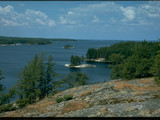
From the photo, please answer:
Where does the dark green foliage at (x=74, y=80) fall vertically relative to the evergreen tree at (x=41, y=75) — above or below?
below

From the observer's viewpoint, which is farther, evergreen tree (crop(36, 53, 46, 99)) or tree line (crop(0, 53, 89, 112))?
evergreen tree (crop(36, 53, 46, 99))

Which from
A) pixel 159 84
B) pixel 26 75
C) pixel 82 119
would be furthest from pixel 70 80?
pixel 82 119

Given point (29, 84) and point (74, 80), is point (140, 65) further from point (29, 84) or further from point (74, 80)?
point (74, 80)

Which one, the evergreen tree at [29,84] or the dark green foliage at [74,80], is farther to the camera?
the dark green foliage at [74,80]

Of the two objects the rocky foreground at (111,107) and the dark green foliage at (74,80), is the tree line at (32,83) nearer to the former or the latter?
Result: the rocky foreground at (111,107)

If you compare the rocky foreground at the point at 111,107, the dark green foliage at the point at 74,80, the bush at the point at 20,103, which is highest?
the rocky foreground at the point at 111,107

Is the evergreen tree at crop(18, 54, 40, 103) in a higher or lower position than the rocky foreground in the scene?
lower

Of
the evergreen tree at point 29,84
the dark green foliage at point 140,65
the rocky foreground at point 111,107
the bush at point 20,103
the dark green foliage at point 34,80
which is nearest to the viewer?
the rocky foreground at point 111,107

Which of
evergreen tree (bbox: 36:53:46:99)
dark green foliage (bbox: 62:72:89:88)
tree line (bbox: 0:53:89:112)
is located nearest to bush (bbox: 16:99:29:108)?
tree line (bbox: 0:53:89:112)

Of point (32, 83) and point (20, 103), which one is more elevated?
point (32, 83)

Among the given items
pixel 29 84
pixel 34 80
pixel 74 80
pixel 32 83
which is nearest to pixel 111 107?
pixel 34 80

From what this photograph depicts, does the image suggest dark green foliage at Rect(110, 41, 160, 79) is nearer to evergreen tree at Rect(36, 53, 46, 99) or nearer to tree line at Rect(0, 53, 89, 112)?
tree line at Rect(0, 53, 89, 112)

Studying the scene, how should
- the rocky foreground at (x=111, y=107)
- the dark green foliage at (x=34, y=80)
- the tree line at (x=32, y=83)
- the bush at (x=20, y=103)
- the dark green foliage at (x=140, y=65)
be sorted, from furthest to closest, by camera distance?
1. the dark green foliage at (x=34, y=80)
2. the dark green foliage at (x=140, y=65)
3. the tree line at (x=32, y=83)
4. the bush at (x=20, y=103)
5. the rocky foreground at (x=111, y=107)

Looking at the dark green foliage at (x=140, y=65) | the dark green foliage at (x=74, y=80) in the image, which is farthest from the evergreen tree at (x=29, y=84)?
the dark green foliage at (x=74, y=80)
